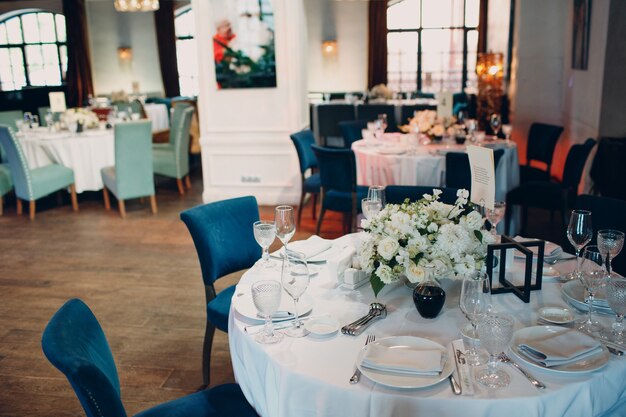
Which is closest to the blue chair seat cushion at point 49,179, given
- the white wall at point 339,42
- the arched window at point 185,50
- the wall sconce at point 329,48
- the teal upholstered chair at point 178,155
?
the teal upholstered chair at point 178,155

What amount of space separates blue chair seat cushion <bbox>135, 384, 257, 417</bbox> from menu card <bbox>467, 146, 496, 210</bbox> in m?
1.11

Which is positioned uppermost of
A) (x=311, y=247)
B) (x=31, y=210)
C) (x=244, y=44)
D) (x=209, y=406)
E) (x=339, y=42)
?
(x=339, y=42)

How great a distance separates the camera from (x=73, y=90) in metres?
13.8

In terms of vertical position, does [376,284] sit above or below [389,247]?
below

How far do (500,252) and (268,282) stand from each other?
861mm

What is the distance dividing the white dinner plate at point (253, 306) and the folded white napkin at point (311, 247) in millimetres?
402

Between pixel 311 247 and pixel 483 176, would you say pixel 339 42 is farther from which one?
pixel 483 176

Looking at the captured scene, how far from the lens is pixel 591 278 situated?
1922 millimetres

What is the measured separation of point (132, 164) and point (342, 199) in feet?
8.61

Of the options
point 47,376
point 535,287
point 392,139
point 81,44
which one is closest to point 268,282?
point 535,287

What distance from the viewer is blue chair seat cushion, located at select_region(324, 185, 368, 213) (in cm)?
486

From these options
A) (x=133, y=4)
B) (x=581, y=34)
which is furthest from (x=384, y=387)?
(x=133, y=4)

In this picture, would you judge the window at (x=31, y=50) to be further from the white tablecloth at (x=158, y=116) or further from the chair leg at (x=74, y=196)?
the chair leg at (x=74, y=196)

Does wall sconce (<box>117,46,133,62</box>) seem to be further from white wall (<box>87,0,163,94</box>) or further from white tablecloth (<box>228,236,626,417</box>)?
white tablecloth (<box>228,236,626,417</box>)
